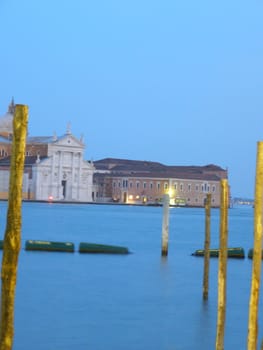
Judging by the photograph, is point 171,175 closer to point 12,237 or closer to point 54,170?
point 54,170

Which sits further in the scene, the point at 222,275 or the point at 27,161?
the point at 27,161

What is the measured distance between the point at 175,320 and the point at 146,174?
61.0 metres

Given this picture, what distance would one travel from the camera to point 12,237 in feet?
13.1

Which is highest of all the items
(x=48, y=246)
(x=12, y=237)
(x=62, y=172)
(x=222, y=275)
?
(x=62, y=172)

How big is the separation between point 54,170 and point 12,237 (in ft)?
187

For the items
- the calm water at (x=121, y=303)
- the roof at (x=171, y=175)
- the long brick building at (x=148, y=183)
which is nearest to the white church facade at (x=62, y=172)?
the roof at (x=171, y=175)

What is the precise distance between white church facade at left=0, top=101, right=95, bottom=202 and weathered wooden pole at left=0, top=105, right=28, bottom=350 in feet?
179

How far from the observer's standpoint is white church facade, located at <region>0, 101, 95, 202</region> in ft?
196

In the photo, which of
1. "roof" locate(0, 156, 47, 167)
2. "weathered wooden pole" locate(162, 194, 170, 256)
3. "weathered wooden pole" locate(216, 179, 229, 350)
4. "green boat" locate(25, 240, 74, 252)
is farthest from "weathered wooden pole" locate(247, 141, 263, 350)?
"roof" locate(0, 156, 47, 167)

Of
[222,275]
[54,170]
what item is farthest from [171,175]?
[222,275]

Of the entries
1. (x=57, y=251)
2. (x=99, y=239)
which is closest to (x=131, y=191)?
(x=99, y=239)

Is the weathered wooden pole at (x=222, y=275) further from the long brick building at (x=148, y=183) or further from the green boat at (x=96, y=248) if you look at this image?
the long brick building at (x=148, y=183)

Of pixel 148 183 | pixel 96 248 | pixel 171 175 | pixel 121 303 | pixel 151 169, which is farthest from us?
pixel 151 169

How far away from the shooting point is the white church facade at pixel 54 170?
59.8 metres
